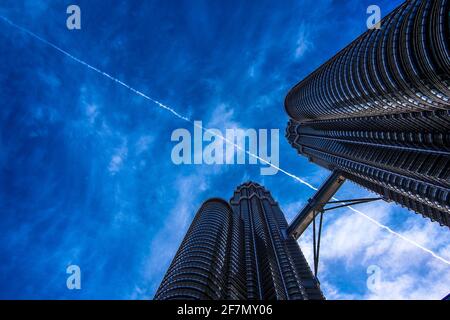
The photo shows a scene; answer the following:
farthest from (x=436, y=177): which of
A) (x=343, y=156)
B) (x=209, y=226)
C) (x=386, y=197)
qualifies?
(x=209, y=226)

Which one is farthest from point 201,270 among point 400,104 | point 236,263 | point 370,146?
point 370,146

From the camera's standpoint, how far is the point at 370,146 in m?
113

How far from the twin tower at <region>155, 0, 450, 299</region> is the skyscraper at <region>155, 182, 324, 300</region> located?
35 centimetres

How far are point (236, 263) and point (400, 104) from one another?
214 feet

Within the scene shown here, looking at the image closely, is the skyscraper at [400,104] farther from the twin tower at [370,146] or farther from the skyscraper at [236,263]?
the skyscraper at [236,263]

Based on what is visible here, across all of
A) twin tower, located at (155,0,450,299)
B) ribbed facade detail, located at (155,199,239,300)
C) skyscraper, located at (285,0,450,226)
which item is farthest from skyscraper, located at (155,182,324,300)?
skyscraper, located at (285,0,450,226)

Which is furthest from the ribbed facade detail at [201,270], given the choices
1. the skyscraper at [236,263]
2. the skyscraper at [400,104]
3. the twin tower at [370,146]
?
the skyscraper at [400,104]

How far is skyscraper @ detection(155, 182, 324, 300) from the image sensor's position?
65438mm

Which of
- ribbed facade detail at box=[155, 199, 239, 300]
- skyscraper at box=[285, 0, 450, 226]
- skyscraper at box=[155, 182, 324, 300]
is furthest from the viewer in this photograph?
skyscraper at box=[155, 182, 324, 300]

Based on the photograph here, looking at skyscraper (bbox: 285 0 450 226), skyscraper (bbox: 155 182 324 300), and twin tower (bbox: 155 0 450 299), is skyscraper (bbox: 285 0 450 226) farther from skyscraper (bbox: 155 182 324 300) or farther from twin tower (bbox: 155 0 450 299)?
skyscraper (bbox: 155 182 324 300)

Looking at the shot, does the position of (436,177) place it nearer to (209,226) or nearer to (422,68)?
(422,68)

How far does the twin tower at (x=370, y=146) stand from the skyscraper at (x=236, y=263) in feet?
1.16

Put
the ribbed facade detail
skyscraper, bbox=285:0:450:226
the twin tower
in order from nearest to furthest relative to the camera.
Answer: skyscraper, bbox=285:0:450:226, the twin tower, the ribbed facade detail

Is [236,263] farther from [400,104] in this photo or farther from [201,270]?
[400,104]
